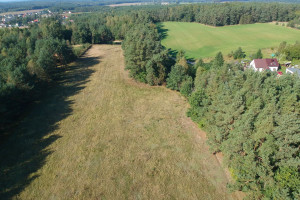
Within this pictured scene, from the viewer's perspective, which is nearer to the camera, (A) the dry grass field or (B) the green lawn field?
(A) the dry grass field

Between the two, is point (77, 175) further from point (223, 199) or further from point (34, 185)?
point (223, 199)

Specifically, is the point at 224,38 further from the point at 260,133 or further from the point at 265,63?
the point at 260,133

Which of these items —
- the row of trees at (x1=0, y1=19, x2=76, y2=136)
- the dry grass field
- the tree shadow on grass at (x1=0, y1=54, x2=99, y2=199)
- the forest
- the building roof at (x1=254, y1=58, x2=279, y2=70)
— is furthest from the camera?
the building roof at (x1=254, y1=58, x2=279, y2=70)

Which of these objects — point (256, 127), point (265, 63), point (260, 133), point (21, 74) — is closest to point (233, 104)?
point (256, 127)

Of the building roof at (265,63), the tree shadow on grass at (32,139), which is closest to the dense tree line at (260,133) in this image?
the tree shadow on grass at (32,139)

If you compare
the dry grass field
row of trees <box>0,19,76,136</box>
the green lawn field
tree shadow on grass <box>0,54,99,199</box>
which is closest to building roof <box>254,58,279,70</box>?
the green lawn field

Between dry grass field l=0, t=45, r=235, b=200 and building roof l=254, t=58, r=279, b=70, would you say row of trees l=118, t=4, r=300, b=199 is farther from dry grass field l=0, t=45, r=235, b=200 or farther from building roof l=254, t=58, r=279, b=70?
building roof l=254, t=58, r=279, b=70
